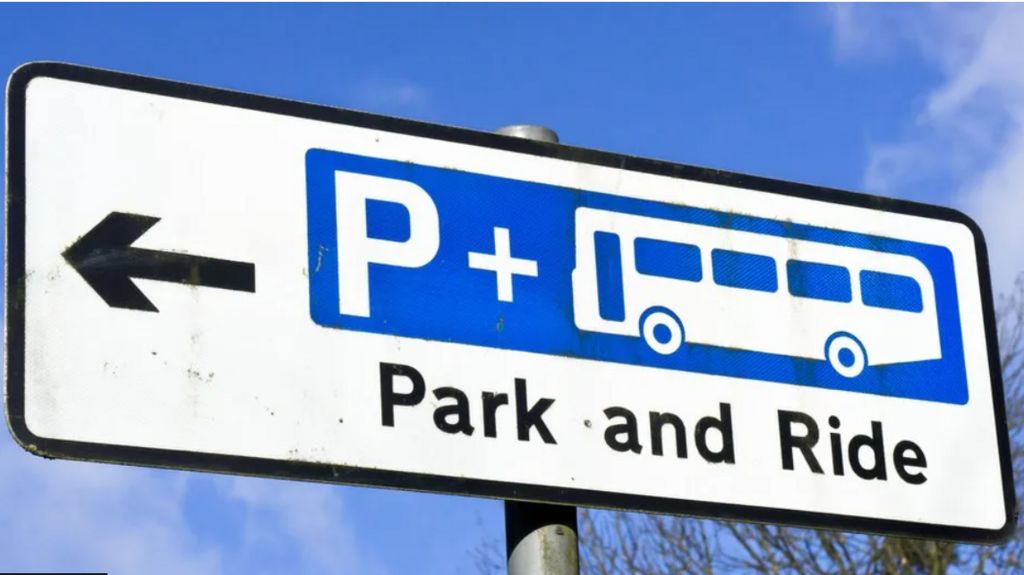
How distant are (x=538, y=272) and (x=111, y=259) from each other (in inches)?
22.2

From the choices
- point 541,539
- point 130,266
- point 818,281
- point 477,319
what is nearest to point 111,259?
point 130,266

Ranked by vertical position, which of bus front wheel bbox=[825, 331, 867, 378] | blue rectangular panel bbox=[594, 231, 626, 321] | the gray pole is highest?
blue rectangular panel bbox=[594, 231, 626, 321]

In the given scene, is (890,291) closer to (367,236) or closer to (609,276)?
(609,276)

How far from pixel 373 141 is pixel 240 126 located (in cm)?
18

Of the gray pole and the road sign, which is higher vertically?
the road sign

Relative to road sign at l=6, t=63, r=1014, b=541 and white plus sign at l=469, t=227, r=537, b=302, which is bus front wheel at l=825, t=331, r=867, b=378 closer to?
road sign at l=6, t=63, r=1014, b=541

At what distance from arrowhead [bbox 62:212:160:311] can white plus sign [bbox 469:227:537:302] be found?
0.45 m

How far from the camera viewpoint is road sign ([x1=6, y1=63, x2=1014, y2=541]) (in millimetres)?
2213

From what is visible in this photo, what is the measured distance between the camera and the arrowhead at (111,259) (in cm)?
221

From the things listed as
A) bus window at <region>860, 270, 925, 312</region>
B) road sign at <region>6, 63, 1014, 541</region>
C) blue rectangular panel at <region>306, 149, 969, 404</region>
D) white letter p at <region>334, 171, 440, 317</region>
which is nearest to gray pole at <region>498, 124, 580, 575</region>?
road sign at <region>6, 63, 1014, 541</region>

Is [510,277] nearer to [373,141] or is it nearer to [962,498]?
[373,141]

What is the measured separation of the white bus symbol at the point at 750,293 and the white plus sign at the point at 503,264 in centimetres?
7

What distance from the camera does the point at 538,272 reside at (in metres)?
2.49

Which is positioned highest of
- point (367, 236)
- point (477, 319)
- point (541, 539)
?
point (367, 236)
